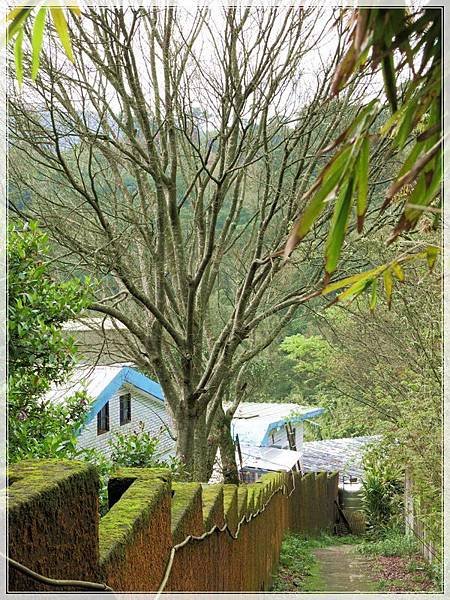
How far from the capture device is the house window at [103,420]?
48.0 ft

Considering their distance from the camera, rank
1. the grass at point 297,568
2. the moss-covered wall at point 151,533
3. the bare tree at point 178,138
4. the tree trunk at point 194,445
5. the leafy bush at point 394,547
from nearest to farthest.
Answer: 1. the moss-covered wall at point 151,533
2. the bare tree at point 178,138
3. the grass at point 297,568
4. the tree trunk at point 194,445
5. the leafy bush at point 394,547

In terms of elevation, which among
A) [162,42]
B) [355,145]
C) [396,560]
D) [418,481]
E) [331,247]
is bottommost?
[396,560]

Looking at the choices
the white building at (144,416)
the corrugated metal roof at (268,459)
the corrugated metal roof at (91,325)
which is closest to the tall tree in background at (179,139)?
the corrugated metal roof at (91,325)

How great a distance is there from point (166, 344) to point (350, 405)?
5.48m

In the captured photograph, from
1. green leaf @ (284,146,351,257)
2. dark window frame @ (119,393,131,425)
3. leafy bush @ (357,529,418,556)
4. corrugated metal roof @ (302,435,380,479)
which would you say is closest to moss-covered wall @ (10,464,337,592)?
green leaf @ (284,146,351,257)

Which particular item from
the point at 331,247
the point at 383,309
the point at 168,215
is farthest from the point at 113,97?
the point at 331,247

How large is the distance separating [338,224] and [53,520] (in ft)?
3.23

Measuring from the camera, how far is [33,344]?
4121mm

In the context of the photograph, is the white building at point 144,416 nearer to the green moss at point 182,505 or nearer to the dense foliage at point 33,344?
the dense foliage at point 33,344

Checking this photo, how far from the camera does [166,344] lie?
11953 millimetres

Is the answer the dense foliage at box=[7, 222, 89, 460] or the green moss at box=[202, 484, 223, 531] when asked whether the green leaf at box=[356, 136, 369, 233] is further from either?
the green moss at box=[202, 484, 223, 531]

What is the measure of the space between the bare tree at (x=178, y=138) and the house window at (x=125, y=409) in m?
4.81

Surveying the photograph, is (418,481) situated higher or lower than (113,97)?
lower

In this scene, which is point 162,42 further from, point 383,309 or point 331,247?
point 331,247
